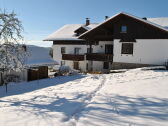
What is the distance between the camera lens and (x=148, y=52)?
23000 mm

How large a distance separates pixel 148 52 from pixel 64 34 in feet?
54.6

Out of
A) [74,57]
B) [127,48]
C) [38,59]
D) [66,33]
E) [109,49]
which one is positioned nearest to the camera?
[127,48]

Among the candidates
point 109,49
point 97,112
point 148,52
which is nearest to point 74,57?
point 109,49

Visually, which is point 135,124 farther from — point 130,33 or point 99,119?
point 130,33

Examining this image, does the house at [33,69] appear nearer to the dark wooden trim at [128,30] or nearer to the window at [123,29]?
the dark wooden trim at [128,30]

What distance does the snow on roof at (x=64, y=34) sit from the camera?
1347 inches

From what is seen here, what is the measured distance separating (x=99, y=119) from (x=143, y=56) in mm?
17783

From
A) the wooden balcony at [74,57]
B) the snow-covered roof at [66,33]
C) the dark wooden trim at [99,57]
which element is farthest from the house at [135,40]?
the snow-covered roof at [66,33]

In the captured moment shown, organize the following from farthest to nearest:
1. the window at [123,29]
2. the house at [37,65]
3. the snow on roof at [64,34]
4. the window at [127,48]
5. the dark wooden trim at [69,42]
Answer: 1. the snow on roof at [64,34]
2. the dark wooden trim at [69,42]
3. the window at [123,29]
4. the window at [127,48]
5. the house at [37,65]

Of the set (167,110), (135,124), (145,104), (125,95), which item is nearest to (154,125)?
(135,124)

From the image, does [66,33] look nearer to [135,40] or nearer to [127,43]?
[127,43]

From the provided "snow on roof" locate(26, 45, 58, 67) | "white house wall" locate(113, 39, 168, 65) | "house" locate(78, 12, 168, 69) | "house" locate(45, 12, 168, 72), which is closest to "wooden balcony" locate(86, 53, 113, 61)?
"house" locate(45, 12, 168, 72)

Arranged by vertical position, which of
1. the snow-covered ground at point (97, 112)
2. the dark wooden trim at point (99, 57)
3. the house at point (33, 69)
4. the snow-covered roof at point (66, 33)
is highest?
the snow-covered roof at point (66, 33)

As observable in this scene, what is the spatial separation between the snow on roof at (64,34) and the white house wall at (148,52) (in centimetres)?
1153
